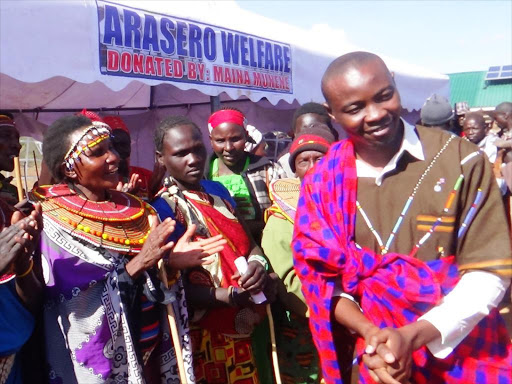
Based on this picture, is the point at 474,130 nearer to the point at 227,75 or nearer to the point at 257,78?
the point at 257,78

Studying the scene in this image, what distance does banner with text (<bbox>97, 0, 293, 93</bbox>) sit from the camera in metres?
4.41

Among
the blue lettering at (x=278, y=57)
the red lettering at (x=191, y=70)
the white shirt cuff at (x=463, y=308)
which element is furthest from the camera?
the blue lettering at (x=278, y=57)

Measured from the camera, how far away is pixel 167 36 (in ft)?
16.4

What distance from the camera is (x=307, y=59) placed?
7191 mm

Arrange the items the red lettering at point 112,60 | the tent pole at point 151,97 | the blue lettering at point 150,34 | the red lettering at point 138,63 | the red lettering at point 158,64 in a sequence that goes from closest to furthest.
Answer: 1. the red lettering at point 112,60
2. the red lettering at point 138,63
3. the blue lettering at point 150,34
4. the red lettering at point 158,64
5. the tent pole at point 151,97

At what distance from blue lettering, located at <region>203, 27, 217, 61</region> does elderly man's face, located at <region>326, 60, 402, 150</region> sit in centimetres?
383

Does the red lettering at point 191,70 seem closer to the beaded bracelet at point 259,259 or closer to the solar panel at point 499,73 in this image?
the beaded bracelet at point 259,259

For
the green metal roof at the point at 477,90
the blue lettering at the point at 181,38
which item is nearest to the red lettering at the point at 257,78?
the blue lettering at the point at 181,38

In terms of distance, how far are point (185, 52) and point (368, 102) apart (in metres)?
3.71

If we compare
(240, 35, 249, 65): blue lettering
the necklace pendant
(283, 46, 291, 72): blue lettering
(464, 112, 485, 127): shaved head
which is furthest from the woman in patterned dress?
(464, 112, 485, 127): shaved head

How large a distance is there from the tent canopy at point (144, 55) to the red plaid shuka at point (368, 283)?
2.68 metres

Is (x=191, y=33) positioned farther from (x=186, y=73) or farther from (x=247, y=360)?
(x=247, y=360)

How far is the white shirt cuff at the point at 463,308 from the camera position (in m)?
1.65

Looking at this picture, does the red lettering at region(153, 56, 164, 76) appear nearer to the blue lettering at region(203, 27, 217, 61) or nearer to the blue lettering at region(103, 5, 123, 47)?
the blue lettering at region(103, 5, 123, 47)
